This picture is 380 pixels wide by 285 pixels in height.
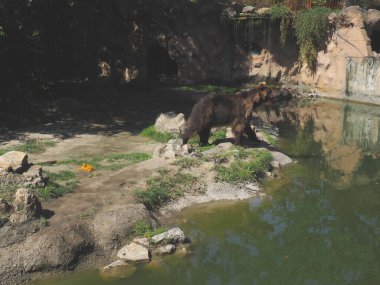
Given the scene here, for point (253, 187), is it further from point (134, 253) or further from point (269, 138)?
point (269, 138)

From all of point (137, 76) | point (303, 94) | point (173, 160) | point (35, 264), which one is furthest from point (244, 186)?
point (137, 76)

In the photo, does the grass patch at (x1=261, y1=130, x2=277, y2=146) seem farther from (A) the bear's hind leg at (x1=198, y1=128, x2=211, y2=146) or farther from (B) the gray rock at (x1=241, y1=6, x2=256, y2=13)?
(B) the gray rock at (x1=241, y1=6, x2=256, y2=13)

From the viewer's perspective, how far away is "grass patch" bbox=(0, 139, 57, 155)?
471 inches

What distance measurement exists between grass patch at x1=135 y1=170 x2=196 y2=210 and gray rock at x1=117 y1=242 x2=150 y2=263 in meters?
1.53

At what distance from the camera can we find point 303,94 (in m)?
23.8

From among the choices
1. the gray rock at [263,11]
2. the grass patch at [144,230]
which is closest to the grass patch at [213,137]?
the grass patch at [144,230]

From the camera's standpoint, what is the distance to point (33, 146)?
1238 cm

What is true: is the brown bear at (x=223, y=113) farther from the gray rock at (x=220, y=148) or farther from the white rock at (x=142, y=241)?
the white rock at (x=142, y=241)

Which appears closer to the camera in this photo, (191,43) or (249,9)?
(249,9)

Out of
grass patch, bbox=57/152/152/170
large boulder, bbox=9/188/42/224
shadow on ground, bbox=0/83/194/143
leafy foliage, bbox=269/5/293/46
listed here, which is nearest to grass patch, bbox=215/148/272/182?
grass patch, bbox=57/152/152/170

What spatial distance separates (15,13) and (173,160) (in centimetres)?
880

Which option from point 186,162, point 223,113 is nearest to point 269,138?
point 223,113

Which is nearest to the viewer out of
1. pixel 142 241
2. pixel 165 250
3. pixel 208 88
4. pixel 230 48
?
pixel 165 250

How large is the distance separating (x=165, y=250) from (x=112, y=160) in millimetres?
4244
